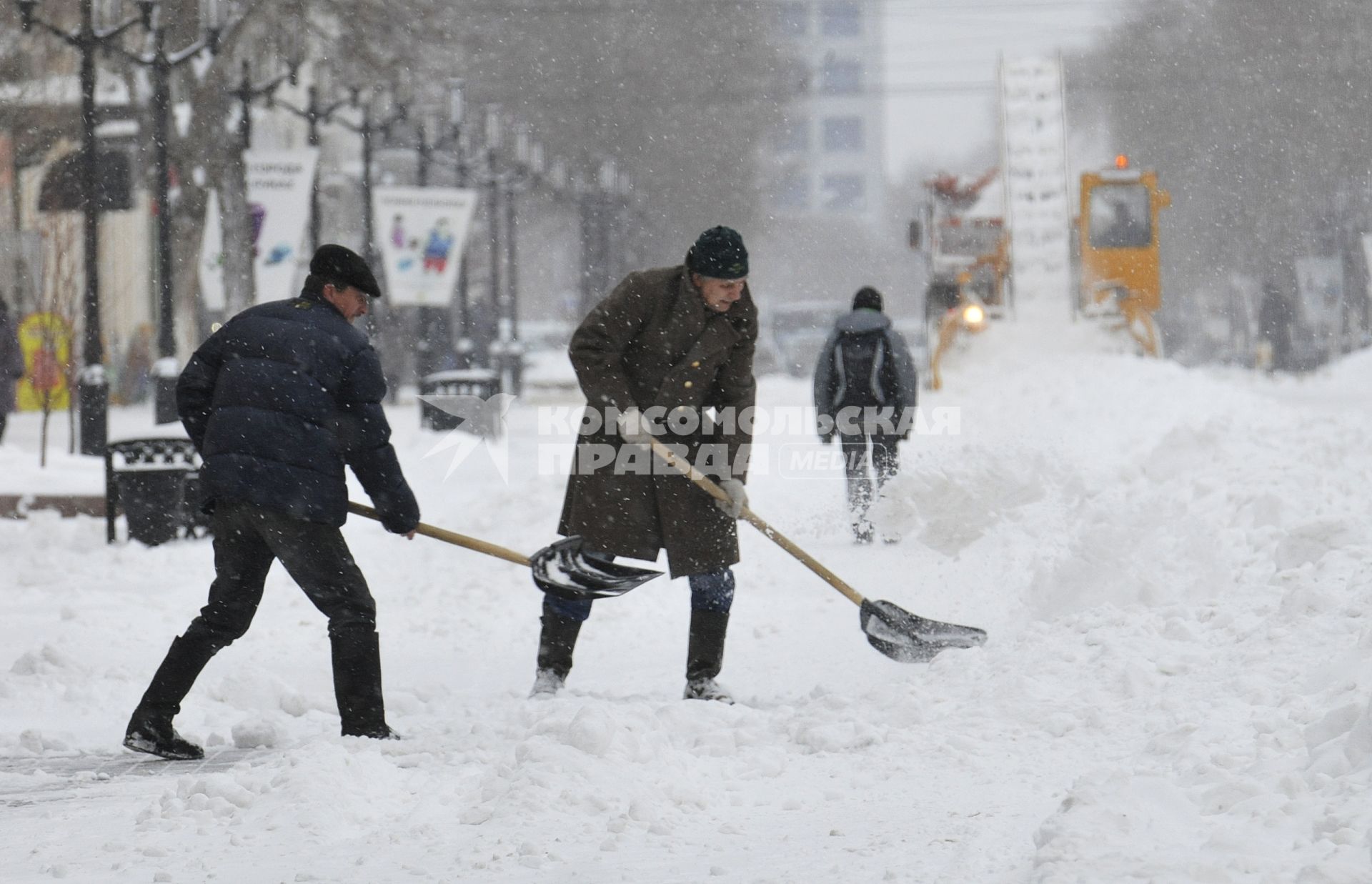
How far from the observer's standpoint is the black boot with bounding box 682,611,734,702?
5840 millimetres

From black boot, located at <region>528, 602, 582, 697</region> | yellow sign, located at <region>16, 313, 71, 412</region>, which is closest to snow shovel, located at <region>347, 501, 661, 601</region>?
black boot, located at <region>528, 602, 582, 697</region>

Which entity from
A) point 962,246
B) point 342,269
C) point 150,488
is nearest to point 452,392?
point 962,246

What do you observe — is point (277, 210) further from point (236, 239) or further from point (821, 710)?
point (821, 710)

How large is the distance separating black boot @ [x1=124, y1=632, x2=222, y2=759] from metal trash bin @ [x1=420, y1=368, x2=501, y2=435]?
13072mm

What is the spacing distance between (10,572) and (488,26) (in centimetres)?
3292

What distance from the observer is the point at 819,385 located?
34.5 feet

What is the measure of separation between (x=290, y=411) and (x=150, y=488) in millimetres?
5473

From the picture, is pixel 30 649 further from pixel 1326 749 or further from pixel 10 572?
pixel 1326 749

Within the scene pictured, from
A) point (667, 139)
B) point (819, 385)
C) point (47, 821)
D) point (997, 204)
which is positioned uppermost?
point (667, 139)

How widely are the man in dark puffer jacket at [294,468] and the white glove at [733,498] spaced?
1107 mm

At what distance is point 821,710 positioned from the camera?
5.27 meters

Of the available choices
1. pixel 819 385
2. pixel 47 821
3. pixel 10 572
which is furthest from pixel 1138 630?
pixel 10 572

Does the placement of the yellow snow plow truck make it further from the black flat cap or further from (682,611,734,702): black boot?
the black flat cap

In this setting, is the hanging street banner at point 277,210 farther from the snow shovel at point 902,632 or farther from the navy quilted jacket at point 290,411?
the navy quilted jacket at point 290,411
